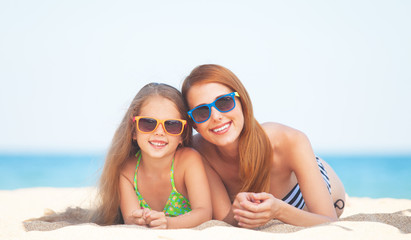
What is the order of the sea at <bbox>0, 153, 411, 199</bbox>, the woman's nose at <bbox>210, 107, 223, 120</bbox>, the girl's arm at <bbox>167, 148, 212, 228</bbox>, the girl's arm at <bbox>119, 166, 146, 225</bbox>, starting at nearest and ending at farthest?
the girl's arm at <bbox>167, 148, 212, 228</bbox> < the woman's nose at <bbox>210, 107, 223, 120</bbox> < the girl's arm at <bbox>119, 166, 146, 225</bbox> < the sea at <bbox>0, 153, 411, 199</bbox>

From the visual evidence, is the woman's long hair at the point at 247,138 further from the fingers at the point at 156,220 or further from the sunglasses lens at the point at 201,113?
the fingers at the point at 156,220

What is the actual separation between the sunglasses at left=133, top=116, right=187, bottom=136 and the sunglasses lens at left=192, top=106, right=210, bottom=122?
147 millimetres

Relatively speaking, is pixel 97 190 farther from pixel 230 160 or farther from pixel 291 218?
pixel 291 218

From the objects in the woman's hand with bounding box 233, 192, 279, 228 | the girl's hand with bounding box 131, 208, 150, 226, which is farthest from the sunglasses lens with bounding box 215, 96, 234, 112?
the girl's hand with bounding box 131, 208, 150, 226

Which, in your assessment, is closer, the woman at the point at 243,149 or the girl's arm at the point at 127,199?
the woman at the point at 243,149

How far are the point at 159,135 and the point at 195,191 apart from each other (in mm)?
571

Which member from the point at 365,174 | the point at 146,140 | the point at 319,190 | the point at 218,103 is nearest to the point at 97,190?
the point at 146,140

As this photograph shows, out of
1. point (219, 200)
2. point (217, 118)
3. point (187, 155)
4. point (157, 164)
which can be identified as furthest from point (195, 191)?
point (217, 118)

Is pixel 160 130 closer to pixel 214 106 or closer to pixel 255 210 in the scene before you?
pixel 214 106

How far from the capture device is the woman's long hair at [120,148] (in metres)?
3.66

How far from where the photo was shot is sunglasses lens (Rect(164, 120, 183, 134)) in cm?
347

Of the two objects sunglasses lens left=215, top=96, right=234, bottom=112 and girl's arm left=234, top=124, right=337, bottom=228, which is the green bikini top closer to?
sunglasses lens left=215, top=96, right=234, bottom=112

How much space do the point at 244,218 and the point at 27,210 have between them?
3.25 meters

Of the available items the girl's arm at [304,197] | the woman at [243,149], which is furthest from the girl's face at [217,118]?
the girl's arm at [304,197]
